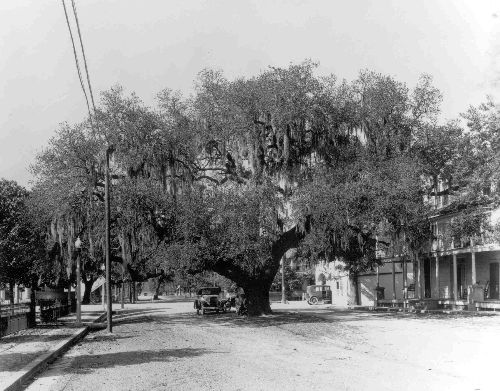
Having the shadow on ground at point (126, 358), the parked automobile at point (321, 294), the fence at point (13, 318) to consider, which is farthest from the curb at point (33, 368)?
the parked automobile at point (321, 294)

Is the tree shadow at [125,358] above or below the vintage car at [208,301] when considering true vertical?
above

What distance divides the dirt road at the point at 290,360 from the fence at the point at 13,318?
2.69 metres

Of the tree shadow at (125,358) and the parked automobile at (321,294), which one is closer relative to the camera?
the tree shadow at (125,358)

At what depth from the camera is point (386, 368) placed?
40.4ft

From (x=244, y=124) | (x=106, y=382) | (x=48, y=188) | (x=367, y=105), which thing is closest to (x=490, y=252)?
(x=367, y=105)

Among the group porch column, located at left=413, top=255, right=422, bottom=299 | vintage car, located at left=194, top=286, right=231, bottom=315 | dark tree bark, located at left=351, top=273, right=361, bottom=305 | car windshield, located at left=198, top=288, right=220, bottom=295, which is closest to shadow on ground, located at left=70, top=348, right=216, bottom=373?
vintage car, located at left=194, top=286, right=231, bottom=315

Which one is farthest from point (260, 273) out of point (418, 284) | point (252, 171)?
point (418, 284)

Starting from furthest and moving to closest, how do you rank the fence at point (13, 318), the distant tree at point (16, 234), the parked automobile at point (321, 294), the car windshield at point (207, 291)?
the parked automobile at point (321, 294)
the car windshield at point (207, 291)
the distant tree at point (16, 234)
the fence at point (13, 318)

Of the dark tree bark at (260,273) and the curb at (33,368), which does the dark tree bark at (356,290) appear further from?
the curb at (33,368)

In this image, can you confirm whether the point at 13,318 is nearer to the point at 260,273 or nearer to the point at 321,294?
the point at 260,273

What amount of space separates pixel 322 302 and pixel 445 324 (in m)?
33.9

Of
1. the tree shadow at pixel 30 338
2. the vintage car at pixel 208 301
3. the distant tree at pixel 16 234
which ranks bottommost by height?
the vintage car at pixel 208 301

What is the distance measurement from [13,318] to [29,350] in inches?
243

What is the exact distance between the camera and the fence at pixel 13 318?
21000mm
